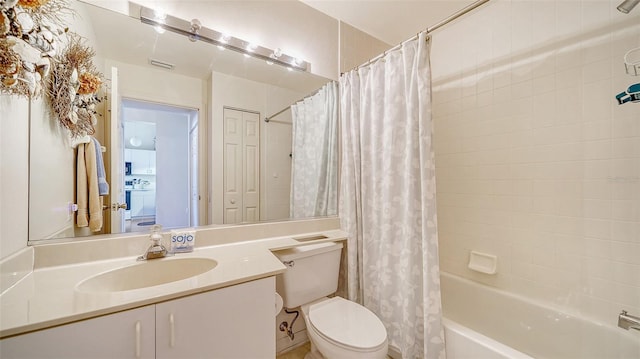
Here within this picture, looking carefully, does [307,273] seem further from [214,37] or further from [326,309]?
[214,37]

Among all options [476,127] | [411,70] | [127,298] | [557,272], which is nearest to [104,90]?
[127,298]

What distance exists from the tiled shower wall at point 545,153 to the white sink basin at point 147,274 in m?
1.87

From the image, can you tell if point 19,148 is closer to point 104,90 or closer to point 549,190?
point 104,90

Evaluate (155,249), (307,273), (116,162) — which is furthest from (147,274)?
(307,273)

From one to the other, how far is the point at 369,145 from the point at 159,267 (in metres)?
1.40

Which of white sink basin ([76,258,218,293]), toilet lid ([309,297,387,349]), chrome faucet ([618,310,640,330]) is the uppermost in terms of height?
white sink basin ([76,258,218,293])

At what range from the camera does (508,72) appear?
5.49ft

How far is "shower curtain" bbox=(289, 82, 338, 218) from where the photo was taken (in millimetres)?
1880

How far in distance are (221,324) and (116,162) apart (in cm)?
96

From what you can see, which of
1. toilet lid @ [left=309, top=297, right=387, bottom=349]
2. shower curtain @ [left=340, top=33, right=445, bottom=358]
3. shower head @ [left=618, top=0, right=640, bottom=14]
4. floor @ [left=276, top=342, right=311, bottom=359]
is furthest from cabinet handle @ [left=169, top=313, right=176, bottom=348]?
shower head @ [left=618, top=0, right=640, bottom=14]

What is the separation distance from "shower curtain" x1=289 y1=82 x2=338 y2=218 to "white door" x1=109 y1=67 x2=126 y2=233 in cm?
103

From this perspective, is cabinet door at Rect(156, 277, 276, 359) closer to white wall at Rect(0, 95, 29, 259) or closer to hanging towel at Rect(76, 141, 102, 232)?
white wall at Rect(0, 95, 29, 259)

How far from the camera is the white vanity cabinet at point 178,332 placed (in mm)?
676

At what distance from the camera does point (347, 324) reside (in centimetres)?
129
